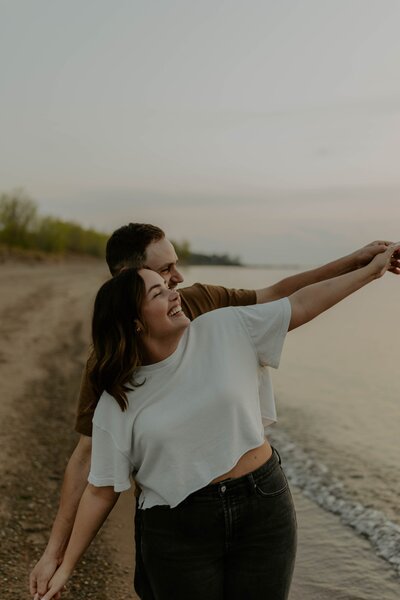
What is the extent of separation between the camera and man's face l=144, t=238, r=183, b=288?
136 inches

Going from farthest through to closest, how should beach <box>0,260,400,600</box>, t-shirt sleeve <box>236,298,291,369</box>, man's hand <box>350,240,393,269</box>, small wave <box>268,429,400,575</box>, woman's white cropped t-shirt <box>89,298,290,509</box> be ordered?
1. small wave <box>268,429,400,575</box>
2. beach <box>0,260,400,600</box>
3. man's hand <box>350,240,393,269</box>
4. t-shirt sleeve <box>236,298,291,369</box>
5. woman's white cropped t-shirt <box>89,298,290,509</box>

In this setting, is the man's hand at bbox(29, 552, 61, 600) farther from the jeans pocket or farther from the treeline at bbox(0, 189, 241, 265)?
the treeline at bbox(0, 189, 241, 265)

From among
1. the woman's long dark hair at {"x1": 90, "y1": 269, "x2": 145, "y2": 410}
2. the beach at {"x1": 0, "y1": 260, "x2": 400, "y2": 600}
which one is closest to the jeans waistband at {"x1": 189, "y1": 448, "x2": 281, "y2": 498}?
the woman's long dark hair at {"x1": 90, "y1": 269, "x2": 145, "y2": 410}

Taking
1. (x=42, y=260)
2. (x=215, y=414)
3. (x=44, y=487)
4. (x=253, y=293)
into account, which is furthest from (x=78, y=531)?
(x=42, y=260)

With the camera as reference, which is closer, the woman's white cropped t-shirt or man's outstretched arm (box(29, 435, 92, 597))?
the woman's white cropped t-shirt

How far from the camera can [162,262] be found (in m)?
3.46

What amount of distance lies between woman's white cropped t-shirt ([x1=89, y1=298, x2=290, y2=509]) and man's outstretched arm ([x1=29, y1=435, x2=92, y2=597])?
0.32 m

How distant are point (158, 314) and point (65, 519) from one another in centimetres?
96

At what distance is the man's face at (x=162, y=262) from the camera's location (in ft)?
11.3

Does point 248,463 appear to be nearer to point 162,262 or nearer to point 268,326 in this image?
point 268,326

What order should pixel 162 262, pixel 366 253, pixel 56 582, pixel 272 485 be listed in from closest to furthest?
pixel 272 485 < pixel 56 582 < pixel 366 253 < pixel 162 262

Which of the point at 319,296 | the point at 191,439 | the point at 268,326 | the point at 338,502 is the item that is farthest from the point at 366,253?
the point at 338,502

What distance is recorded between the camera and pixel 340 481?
7586 mm

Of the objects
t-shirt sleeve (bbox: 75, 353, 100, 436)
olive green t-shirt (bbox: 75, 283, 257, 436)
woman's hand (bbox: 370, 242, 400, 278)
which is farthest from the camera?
olive green t-shirt (bbox: 75, 283, 257, 436)
